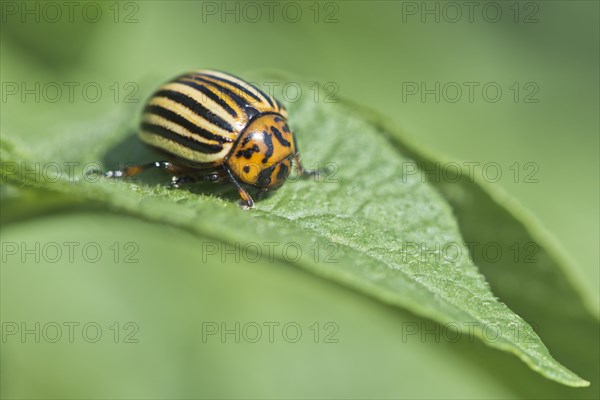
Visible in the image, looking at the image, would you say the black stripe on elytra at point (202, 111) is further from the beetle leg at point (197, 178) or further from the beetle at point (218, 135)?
the beetle leg at point (197, 178)

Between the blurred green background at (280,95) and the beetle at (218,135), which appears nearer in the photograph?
the beetle at (218,135)

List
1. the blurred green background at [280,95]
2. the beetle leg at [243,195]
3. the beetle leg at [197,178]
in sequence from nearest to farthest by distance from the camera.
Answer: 1. the beetle leg at [243,195]
2. the beetle leg at [197,178]
3. the blurred green background at [280,95]

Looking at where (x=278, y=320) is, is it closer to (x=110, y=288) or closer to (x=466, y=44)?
(x=110, y=288)

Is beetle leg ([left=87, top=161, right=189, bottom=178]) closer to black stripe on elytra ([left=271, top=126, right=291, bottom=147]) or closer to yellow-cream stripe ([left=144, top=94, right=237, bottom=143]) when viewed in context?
yellow-cream stripe ([left=144, top=94, right=237, bottom=143])

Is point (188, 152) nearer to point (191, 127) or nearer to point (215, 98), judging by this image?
point (191, 127)

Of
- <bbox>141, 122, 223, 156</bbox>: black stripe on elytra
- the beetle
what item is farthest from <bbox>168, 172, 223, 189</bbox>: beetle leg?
<bbox>141, 122, 223, 156</bbox>: black stripe on elytra

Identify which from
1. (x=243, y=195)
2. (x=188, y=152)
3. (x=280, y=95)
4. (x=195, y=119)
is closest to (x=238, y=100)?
(x=195, y=119)

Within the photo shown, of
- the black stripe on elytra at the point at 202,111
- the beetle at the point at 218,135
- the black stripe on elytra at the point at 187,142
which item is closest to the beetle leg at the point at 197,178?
the beetle at the point at 218,135
